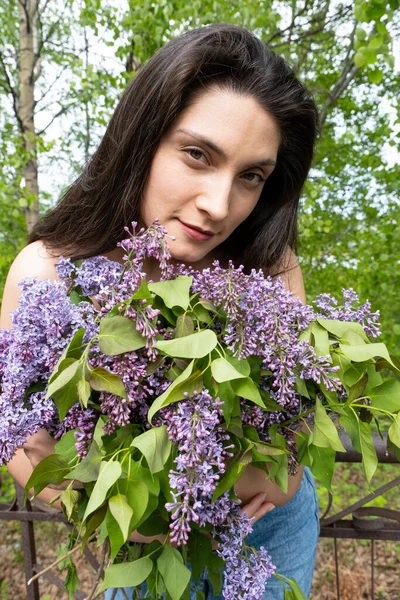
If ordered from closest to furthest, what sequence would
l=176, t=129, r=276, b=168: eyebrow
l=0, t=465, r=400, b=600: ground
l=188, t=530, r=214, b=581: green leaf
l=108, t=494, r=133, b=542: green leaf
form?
l=108, t=494, r=133, b=542: green leaf
l=188, t=530, r=214, b=581: green leaf
l=176, t=129, r=276, b=168: eyebrow
l=0, t=465, r=400, b=600: ground

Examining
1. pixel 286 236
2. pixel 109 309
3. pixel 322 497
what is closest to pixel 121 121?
pixel 286 236

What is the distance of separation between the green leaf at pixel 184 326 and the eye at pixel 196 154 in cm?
43

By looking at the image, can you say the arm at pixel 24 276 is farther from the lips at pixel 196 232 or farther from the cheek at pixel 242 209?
the cheek at pixel 242 209

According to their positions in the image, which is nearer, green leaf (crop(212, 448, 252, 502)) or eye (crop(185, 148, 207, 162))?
green leaf (crop(212, 448, 252, 502))

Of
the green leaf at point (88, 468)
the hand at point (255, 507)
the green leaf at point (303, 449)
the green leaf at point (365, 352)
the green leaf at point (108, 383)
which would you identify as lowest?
the hand at point (255, 507)

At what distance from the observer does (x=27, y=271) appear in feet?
3.41

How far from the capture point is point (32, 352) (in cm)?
61

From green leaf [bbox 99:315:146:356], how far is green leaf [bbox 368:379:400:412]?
1.00 ft

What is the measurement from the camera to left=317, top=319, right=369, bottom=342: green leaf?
0.65 meters

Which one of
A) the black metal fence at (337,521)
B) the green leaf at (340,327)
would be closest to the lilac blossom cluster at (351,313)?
the green leaf at (340,327)

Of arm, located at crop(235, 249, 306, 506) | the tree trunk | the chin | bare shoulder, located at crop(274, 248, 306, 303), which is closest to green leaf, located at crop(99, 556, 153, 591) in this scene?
arm, located at crop(235, 249, 306, 506)

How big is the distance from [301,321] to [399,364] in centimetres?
15

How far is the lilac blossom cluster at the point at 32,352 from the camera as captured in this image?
60 cm

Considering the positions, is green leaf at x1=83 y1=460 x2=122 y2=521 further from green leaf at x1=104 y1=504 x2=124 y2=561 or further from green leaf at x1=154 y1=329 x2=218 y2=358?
green leaf at x1=154 y1=329 x2=218 y2=358
